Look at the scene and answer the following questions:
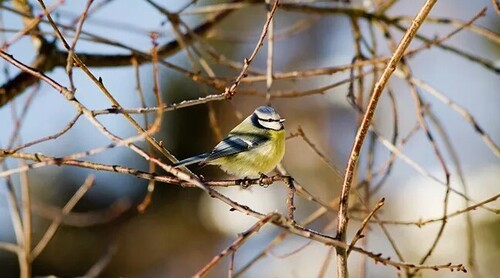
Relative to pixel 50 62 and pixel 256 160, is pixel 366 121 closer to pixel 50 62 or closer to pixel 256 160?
pixel 256 160

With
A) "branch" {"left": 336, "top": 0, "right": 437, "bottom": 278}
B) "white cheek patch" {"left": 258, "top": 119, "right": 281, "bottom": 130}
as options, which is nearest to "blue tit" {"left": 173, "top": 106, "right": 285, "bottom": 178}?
"white cheek patch" {"left": 258, "top": 119, "right": 281, "bottom": 130}

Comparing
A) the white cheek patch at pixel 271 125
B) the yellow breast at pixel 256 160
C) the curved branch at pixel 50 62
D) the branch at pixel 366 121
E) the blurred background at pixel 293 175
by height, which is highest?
the blurred background at pixel 293 175

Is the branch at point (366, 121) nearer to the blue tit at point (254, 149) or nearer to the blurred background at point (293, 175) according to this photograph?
the blue tit at point (254, 149)

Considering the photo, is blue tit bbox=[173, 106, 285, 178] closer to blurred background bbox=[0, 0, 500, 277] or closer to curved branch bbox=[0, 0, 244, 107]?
curved branch bbox=[0, 0, 244, 107]

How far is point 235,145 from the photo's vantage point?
5.85ft

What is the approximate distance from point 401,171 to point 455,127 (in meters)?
0.82

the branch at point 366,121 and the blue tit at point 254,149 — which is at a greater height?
the blue tit at point 254,149

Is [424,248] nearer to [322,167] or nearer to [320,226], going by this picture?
[320,226]

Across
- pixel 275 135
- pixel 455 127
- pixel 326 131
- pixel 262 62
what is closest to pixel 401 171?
pixel 455 127

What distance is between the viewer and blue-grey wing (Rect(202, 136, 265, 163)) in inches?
67.5

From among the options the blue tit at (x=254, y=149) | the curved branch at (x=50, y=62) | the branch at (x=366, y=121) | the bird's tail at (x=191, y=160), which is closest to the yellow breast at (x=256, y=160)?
the blue tit at (x=254, y=149)

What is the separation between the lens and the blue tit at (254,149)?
1734mm

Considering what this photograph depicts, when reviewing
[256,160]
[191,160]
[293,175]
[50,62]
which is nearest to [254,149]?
[256,160]

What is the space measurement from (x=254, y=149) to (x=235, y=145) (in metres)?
0.06
